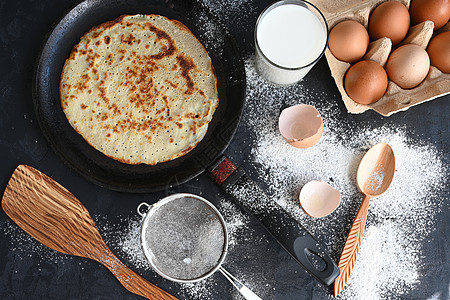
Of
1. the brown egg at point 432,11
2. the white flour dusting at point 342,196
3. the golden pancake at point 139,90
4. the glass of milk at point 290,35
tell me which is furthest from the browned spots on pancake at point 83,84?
the brown egg at point 432,11

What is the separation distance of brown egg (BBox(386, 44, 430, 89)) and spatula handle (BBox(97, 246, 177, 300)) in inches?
33.5

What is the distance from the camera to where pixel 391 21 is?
3.69 ft

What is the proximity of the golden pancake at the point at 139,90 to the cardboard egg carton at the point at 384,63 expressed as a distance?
1.15 feet

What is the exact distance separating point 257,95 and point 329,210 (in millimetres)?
383

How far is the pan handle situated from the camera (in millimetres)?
1120

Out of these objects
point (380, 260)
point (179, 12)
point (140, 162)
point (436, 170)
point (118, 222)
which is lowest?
point (380, 260)

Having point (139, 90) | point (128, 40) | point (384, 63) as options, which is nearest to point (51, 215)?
point (139, 90)

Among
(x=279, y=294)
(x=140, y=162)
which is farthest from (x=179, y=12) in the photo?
(x=279, y=294)

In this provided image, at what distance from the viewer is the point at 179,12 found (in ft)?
4.07

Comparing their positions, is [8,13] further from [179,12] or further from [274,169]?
[274,169]

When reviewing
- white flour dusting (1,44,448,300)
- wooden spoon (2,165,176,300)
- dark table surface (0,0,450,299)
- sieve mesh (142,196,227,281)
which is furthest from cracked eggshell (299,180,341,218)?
wooden spoon (2,165,176,300)

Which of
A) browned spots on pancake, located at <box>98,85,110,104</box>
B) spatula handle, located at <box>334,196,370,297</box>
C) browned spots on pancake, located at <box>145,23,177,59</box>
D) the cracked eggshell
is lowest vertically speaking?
spatula handle, located at <box>334,196,370,297</box>

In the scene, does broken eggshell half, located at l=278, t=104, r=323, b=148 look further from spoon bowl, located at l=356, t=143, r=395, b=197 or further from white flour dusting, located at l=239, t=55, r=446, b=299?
spoon bowl, located at l=356, t=143, r=395, b=197

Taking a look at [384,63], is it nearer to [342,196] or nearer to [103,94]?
[342,196]
